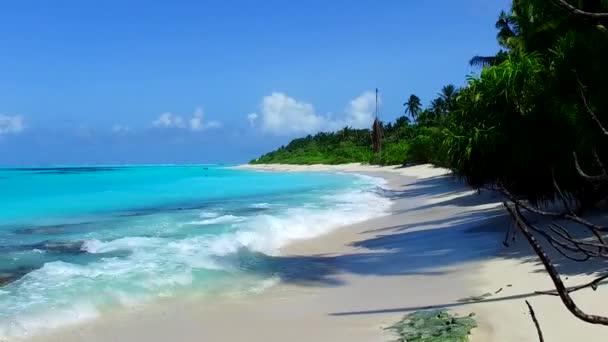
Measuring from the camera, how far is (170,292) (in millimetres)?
9820

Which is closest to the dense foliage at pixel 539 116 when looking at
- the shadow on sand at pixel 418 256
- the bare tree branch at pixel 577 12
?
the shadow on sand at pixel 418 256

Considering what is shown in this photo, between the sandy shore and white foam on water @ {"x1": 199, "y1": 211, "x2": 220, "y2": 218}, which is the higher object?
white foam on water @ {"x1": 199, "y1": 211, "x2": 220, "y2": 218}

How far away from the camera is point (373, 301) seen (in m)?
8.46

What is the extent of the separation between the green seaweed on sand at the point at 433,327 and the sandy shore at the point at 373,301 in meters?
0.14

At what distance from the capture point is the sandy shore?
6668 millimetres

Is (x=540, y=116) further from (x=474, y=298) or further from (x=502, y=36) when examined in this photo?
(x=502, y=36)

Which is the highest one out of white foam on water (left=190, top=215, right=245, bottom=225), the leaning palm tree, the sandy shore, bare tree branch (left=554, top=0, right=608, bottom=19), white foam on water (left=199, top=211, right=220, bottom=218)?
the leaning palm tree

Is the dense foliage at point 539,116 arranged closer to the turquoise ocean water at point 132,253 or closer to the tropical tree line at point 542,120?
the tropical tree line at point 542,120

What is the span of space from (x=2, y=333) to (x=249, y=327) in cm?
318

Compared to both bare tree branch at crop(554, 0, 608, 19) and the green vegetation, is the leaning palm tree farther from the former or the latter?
bare tree branch at crop(554, 0, 608, 19)

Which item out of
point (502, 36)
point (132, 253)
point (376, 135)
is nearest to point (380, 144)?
point (376, 135)

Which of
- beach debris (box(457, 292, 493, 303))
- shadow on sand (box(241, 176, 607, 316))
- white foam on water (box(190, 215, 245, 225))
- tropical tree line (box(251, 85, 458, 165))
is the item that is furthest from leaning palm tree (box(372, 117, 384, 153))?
beach debris (box(457, 292, 493, 303))

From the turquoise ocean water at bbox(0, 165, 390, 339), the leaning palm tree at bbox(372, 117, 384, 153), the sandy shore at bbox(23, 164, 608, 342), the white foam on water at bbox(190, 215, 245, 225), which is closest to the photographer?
the sandy shore at bbox(23, 164, 608, 342)

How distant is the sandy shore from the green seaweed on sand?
142mm
